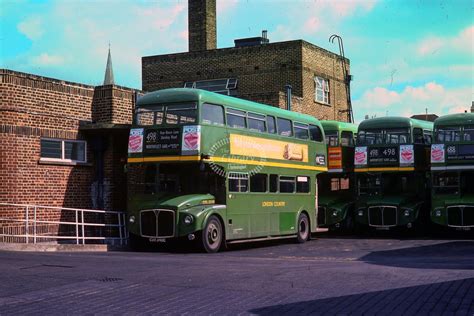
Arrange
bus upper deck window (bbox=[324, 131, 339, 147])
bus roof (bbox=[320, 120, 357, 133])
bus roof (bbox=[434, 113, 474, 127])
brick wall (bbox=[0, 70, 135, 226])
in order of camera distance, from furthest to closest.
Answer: bus roof (bbox=[320, 120, 357, 133]) < bus upper deck window (bbox=[324, 131, 339, 147]) < bus roof (bbox=[434, 113, 474, 127]) < brick wall (bbox=[0, 70, 135, 226])

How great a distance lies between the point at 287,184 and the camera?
848 inches

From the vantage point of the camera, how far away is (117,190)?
68.8 feet

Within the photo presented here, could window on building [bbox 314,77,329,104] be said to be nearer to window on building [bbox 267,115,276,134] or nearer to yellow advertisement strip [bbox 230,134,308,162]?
yellow advertisement strip [bbox 230,134,308,162]

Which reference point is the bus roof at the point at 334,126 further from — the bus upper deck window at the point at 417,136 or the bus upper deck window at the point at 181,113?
the bus upper deck window at the point at 181,113

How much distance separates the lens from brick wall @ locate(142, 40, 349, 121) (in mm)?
34500

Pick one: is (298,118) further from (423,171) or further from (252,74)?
(252,74)

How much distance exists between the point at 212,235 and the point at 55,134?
19.1 ft

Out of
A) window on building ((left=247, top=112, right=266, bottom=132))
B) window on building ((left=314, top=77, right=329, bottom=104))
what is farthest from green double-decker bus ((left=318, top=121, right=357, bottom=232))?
window on building ((left=314, top=77, right=329, bottom=104))

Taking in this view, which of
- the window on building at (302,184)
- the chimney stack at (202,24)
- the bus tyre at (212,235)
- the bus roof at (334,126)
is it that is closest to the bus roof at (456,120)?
the bus roof at (334,126)

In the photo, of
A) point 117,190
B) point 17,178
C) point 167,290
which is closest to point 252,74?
point 117,190

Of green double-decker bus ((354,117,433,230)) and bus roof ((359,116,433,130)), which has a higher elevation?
bus roof ((359,116,433,130))

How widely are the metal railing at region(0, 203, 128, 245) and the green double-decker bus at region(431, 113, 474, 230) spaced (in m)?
11.6

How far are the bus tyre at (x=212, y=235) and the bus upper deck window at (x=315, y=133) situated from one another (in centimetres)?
673

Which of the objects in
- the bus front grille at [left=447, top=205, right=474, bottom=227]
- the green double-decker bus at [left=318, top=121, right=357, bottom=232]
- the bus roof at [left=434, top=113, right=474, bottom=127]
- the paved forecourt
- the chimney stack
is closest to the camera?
the paved forecourt
